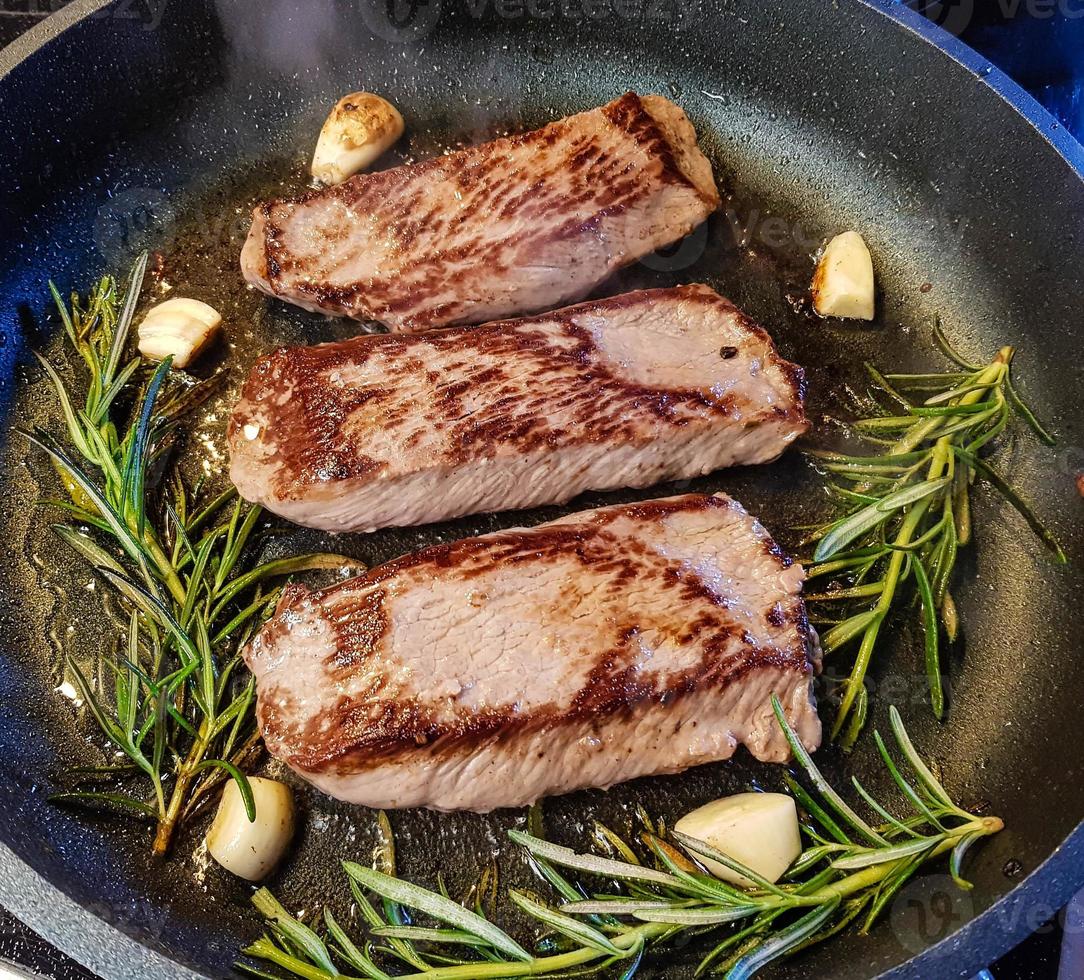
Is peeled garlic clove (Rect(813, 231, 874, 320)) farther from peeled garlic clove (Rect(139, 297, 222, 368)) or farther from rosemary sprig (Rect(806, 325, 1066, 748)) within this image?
peeled garlic clove (Rect(139, 297, 222, 368))

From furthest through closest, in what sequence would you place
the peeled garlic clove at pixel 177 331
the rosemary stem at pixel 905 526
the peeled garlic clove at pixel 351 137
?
the peeled garlic clove at pixel 351 137, the peeled garlic clove at pixel 177 331, the rosemary stem at pixel 905 526

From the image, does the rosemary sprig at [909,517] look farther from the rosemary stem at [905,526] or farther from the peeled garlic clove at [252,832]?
the peeled garlic clove at [252,832]

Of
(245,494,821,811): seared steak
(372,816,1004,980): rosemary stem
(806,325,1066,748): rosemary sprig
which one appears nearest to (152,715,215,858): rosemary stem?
(245,494,821,811): seared steak

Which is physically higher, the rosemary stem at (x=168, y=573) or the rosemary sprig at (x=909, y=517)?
the rosemary stem at (x=168, y=573)

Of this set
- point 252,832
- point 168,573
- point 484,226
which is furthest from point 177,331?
point 252,832

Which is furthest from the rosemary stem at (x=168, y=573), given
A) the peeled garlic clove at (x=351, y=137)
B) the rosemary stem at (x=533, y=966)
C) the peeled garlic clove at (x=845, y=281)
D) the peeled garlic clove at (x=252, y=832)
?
the peeled garlic clove at (x=845, y=281)

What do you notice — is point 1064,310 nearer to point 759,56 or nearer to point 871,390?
point 871,390

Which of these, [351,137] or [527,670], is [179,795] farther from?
[351,137]

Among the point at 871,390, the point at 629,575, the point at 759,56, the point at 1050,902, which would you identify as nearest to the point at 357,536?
the point at 629,575
